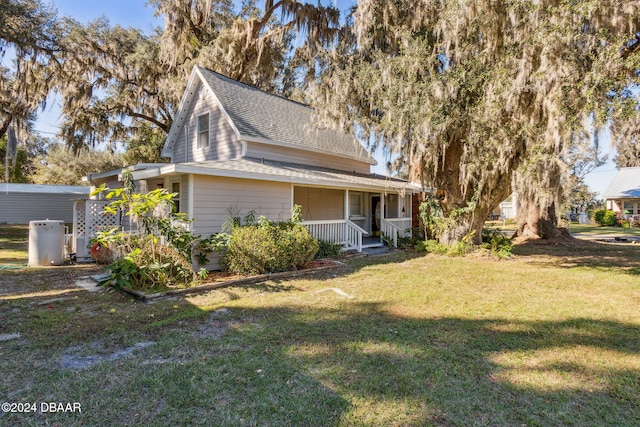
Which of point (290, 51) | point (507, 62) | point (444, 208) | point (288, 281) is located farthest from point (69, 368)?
point (290, 51)

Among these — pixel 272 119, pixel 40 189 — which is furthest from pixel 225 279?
pixel 40 189

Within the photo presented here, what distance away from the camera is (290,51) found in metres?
18.5

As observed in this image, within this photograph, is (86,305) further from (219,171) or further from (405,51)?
(405,51)

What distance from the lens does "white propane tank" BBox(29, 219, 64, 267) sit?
345 inches

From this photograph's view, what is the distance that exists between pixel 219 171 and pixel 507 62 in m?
7.34

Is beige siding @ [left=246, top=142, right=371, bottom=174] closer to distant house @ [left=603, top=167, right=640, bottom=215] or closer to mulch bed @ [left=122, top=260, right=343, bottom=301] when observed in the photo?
mulch bed @ [left=122, top=260, right=343, bottom=301]

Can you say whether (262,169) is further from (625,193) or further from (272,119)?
(625,193)

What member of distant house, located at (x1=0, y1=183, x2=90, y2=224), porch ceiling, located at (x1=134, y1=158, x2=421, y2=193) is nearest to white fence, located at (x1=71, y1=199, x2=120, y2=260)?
porch ceiling, located at (x1=134, y1=158, x2=421, y2=193)

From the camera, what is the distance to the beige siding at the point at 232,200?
25.8 feet

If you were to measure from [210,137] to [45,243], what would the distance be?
244 inches

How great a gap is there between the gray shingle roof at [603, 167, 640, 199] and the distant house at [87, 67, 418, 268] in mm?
26297

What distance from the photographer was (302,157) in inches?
530

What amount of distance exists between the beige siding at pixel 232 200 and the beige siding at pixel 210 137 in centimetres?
278

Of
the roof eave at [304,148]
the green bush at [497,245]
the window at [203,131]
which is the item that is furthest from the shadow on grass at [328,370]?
the window at [203,131]
